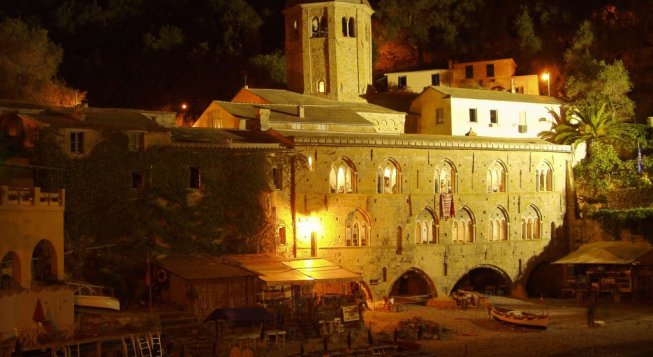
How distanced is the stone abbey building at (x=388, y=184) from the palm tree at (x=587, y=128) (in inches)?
70.4

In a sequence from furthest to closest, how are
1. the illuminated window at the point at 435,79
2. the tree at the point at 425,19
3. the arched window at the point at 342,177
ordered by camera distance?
the tree at the point at 425,19 < the illuminated window at the point at 435,79 < the arched window at the point at 342,177

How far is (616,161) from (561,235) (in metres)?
6.49

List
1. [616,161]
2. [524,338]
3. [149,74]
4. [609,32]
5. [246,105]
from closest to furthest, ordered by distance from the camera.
→ [524,338], [246,105], [616,161], [609,32], [149,74]

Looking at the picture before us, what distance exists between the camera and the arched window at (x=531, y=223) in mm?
48812

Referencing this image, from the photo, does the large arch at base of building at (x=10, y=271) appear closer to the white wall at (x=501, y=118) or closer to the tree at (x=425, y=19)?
the white wall at (x=501, y=118)

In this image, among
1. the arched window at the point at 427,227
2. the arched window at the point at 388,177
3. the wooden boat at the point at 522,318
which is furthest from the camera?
the arched window at the point at 427,227

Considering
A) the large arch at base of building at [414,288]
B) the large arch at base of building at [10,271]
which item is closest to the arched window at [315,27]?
the large arch at base of building at [414,288]

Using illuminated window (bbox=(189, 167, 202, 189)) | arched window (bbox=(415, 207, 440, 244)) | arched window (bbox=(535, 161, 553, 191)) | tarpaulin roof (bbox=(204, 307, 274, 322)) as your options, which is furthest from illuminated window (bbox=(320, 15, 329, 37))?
tarpaulin roof (bbox=(204, 307, 274, 322))

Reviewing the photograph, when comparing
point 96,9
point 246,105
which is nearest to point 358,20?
point 246,105

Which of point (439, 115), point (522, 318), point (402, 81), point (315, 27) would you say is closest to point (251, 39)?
point (402, 81)

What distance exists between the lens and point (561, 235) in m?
50.1

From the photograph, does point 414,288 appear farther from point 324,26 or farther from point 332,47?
point 324,26

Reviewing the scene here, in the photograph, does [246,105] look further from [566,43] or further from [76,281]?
[566,43]

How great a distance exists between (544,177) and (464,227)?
6403mm
